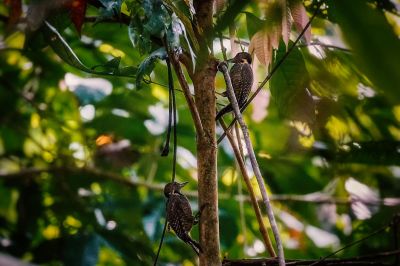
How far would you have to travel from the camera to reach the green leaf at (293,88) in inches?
38.4

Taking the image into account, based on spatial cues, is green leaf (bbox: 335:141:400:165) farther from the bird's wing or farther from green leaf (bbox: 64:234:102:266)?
green leaf (bbox: 64:234:102:266)

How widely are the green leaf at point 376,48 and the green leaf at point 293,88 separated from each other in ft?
2.01

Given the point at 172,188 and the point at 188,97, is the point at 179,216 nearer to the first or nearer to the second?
the point at 172,188

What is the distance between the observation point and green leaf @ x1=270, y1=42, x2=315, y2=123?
97 cm

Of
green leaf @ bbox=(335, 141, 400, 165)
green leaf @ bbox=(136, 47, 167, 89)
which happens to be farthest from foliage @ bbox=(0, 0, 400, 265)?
green leaf @ bbox=(136, 47, 167, 89)

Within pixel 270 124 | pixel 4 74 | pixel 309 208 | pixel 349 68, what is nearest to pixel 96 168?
pixel 4 74

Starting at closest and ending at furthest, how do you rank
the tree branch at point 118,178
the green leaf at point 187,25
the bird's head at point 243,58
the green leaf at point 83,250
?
the green leaf at point 187,25 → the bird's head at point 243,58 → the green leaf at point 83,250 → the tree branch at point 118,178

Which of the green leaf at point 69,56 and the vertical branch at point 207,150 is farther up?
the green leaf at point 69,56

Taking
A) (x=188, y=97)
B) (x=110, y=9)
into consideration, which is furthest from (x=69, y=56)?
(x=188, y=97)

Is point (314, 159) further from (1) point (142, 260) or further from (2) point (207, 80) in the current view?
(2) point (207, 80)

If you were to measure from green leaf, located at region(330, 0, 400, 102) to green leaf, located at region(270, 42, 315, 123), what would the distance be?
613 mm

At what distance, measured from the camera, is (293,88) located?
3.26 ft

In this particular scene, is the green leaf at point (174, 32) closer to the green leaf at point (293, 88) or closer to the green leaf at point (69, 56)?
the green leaf at point (69, 56)

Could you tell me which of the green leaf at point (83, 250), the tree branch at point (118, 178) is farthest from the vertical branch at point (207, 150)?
the tree branch at point (118, 178)
